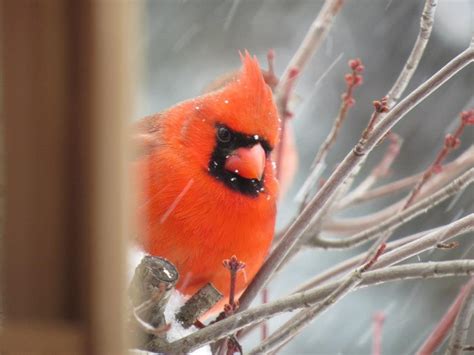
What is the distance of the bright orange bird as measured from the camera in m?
0.83

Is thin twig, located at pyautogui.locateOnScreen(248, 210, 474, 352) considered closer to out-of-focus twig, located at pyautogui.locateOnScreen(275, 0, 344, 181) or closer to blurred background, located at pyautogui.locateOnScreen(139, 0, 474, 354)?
blurred background, located at pyautogui.locateOnScreen(139, 0, 474, 354)

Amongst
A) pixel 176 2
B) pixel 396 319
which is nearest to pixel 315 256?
pixel 396 319

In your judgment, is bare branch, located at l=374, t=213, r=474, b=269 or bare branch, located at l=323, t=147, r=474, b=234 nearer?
bare branch, located at l=374, t=213, r=474, b=269

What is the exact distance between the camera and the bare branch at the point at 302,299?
709 millimetres

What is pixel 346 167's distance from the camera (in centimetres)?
77

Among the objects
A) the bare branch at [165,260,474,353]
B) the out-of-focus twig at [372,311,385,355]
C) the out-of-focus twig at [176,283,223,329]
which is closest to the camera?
the bare branch at [165,260,474,353]

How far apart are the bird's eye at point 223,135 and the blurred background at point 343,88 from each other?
8cm

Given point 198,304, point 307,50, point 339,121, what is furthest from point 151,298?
point 307,50

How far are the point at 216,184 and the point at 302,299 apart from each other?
0.64 ft

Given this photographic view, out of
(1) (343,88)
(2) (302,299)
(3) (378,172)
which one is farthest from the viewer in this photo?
(1) (343,88)

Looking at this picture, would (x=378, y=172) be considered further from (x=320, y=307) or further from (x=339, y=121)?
(x=320, y=307)

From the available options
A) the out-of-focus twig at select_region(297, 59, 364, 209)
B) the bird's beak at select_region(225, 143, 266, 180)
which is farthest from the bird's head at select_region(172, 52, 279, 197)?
the out-of-focus twig at select_region(297, 59, 364, 209)

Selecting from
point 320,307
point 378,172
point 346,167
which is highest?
point 378,172

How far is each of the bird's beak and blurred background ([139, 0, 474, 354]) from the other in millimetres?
115
